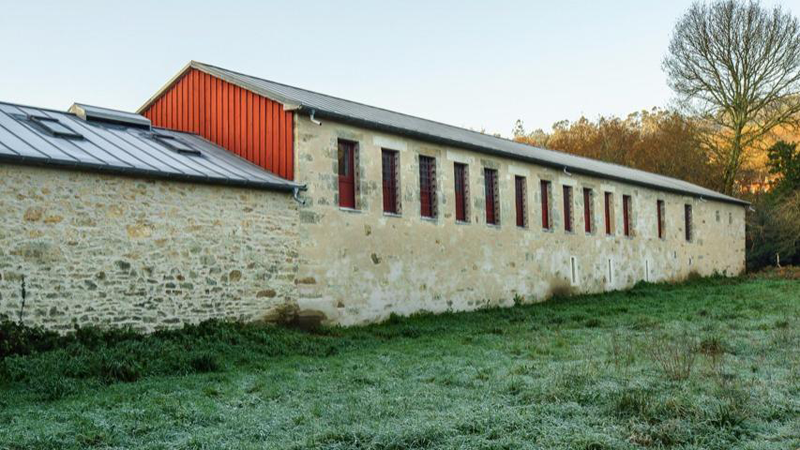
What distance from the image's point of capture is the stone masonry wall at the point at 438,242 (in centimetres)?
1435

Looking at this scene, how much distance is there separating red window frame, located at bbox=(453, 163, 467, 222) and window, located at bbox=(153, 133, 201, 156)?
6.70 metres

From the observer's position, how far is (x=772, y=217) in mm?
33781

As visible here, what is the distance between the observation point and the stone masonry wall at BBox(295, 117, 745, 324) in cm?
1435

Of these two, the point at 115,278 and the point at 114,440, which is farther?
the point at 115,278

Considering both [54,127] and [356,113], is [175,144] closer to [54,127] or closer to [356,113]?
[54,127]

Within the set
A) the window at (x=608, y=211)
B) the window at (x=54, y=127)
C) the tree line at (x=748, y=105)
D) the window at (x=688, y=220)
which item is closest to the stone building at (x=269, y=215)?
the window at (x=54, y=127)

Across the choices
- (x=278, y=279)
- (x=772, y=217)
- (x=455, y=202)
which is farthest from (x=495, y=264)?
(x=772, y=217)

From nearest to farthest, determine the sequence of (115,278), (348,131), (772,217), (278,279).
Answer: (115,278) → (278,279) → (348,131) → (772,217)

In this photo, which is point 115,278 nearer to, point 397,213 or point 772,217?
point 397,213

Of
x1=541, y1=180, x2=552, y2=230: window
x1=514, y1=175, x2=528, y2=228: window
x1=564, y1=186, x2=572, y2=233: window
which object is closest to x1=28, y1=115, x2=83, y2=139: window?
x1=514, y1=175, x2=528, y2=228: window

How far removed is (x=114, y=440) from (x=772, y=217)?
112 ft

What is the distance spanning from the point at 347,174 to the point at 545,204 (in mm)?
8166

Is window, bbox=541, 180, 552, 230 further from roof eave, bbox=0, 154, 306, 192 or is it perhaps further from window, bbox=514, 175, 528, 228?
roof eave, bbox=0, 154, 306, 192

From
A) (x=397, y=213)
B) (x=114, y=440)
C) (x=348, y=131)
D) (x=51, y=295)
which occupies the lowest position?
(x=114, y=440)
